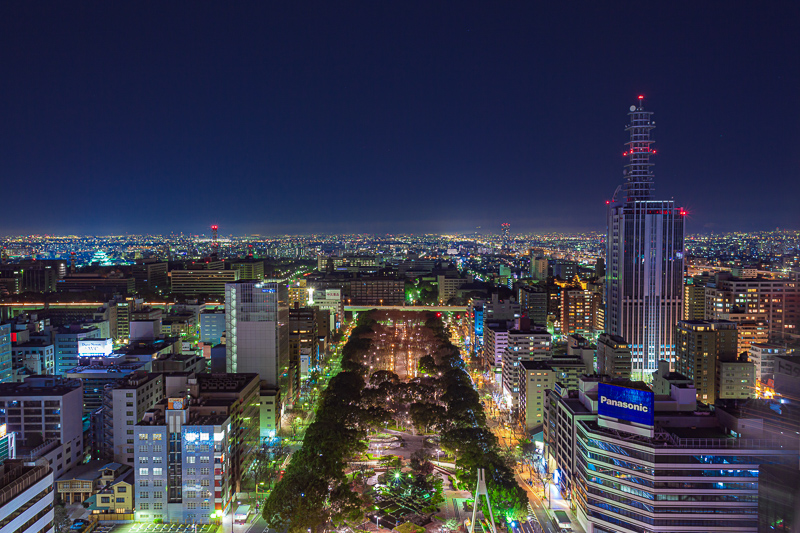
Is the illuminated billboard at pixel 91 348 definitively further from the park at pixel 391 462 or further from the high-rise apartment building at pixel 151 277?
the high-rise apartment building at pixel 151 277

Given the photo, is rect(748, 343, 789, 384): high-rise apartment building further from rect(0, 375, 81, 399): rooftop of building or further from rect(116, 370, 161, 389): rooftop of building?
rect(0, 375, 81, 399): rooftop of building

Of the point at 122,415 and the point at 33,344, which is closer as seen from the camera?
the point at 122,415

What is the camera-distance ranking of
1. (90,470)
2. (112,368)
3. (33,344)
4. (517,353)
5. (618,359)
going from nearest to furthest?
(90,470), (112,368), (517,353), (618,359), (33,344)

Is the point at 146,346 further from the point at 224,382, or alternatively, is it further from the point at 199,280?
the point at 199,280

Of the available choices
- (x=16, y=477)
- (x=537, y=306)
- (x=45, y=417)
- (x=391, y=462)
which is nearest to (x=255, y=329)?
(x=45, y=417)

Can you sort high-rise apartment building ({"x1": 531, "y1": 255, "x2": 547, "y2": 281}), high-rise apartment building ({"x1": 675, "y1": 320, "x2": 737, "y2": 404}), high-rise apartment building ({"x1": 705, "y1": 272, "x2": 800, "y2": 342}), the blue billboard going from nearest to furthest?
the blue billboard
high-rise apartment building ({"x1": 675, "y1": 320, "x2": 737, "y2": 404})
high-rise apartment building ({"x1": 705, "y1": 272, "x2": 800, "y2": 342})
high-rise apartment building ({"x1": 531, "y1": 255, "x2": 547, "y2": 281})

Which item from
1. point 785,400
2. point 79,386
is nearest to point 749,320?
point 785,400

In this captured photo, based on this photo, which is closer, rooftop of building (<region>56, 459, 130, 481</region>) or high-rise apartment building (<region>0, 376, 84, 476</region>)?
rooftop of building (<region>56, 459, 130, 481</region>)

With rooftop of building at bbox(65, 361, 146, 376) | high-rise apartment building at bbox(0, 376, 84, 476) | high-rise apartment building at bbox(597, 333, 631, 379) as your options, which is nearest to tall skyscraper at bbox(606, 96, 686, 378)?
high-rise apartment building at bbox(597, 333, 631, 379)

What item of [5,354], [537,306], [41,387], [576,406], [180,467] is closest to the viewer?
[180,467]
